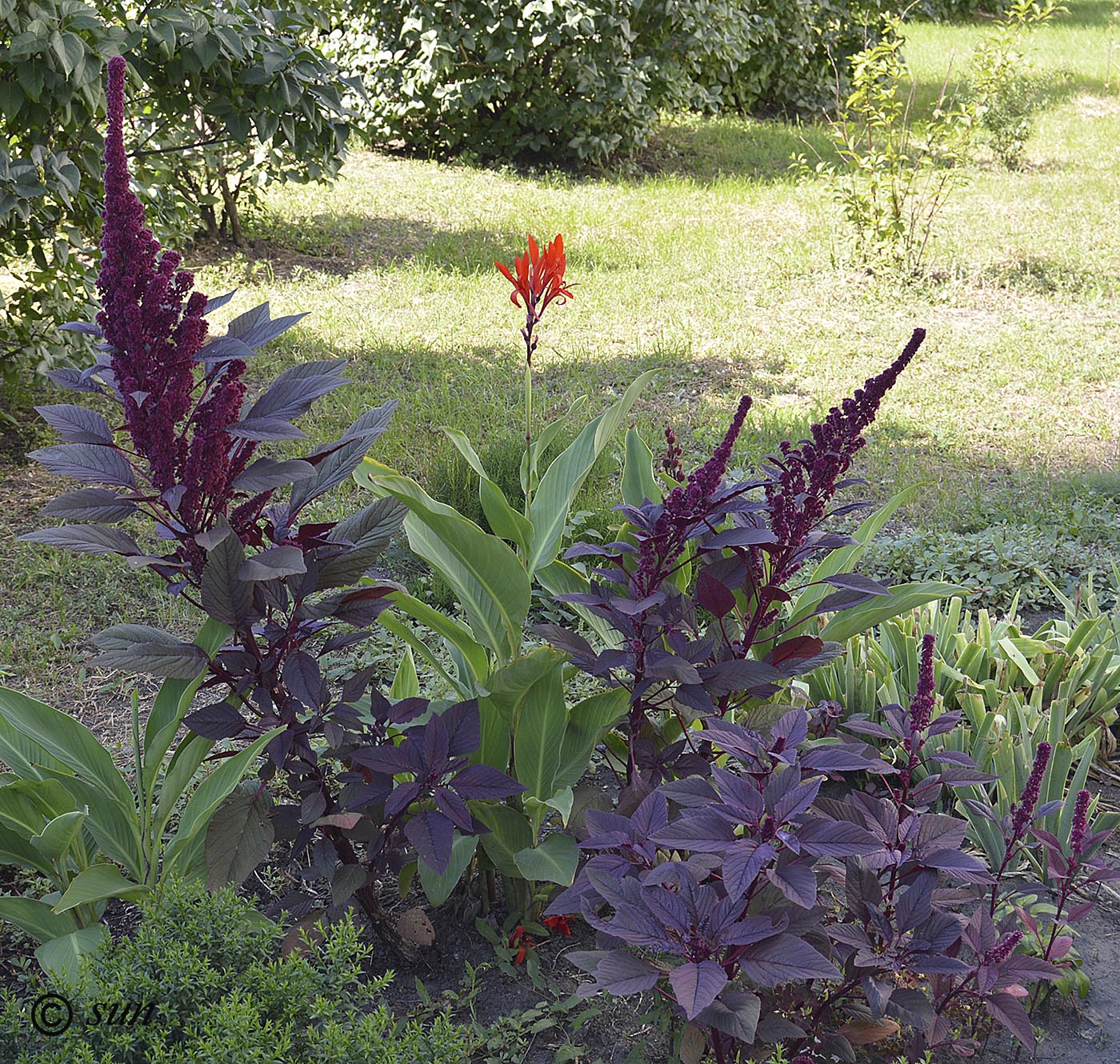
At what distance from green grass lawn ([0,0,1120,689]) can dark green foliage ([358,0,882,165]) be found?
0.42 m

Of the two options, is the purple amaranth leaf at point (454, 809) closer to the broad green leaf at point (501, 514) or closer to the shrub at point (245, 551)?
the shrub at point (245, 551)

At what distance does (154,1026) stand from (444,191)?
7.94 metres

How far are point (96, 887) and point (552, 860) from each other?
0.76 metres

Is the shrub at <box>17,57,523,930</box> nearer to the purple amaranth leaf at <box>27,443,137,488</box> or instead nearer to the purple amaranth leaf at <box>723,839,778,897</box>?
the purple amaranth leaf at <box>27,443,137,488</box>

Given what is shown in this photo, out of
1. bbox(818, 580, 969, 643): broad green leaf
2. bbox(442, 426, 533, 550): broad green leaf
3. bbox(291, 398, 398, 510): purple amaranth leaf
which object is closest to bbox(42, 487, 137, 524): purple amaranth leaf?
bbox(291, 398, 398, 510): purple amaranth leaf

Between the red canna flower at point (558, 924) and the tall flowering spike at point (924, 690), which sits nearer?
the tall flowering spike at point (924, 690)

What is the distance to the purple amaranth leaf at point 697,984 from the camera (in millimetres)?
1365

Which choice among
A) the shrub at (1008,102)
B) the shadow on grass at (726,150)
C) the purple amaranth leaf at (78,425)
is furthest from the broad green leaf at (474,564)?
the shadow on grass at (726,150)

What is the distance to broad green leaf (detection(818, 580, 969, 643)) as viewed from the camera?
215 cm

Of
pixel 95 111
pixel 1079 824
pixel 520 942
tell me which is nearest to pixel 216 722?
pixel 520 942

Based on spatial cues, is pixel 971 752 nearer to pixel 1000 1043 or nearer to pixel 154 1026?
pixel 1000 1043

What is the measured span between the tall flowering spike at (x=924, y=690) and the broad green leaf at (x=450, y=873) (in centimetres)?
81


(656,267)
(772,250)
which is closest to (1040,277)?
(772,250)

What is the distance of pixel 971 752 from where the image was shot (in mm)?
2451
